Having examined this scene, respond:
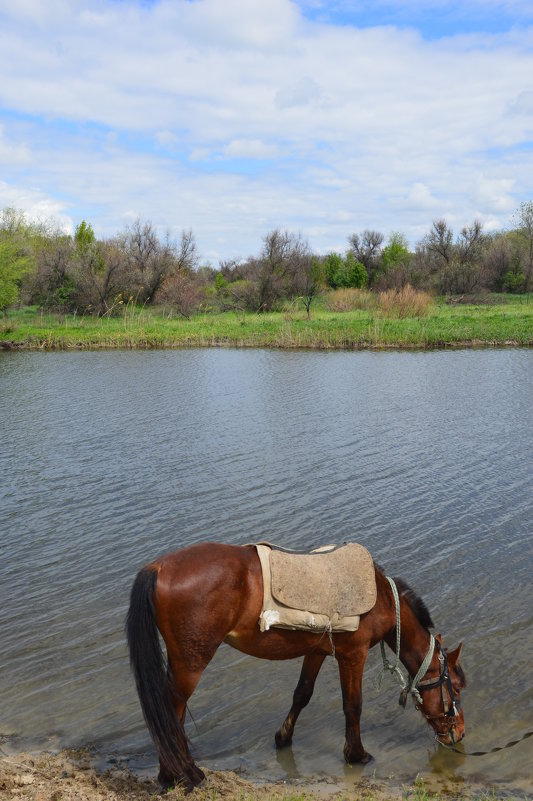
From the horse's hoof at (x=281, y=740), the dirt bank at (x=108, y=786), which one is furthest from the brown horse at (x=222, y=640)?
the horse's hoof at (x=281, y=740)

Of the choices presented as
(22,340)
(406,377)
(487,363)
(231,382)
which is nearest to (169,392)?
(231,382)

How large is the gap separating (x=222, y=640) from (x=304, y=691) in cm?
87

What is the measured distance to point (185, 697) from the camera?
13.4 feet

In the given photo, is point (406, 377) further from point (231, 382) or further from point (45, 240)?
point (45, 240)

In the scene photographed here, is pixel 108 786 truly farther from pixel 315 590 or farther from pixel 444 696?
pixel 444 696

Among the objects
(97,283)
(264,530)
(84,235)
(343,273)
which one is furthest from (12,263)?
(264,530)

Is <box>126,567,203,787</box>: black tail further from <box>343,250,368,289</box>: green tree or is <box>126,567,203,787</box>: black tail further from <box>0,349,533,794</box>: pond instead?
<box>343,250,368,289</box>: green tree

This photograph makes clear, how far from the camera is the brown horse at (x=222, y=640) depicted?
3.95m

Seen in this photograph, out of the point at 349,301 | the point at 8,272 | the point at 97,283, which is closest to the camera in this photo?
the point at 8,272

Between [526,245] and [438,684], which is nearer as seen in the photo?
[438,684]

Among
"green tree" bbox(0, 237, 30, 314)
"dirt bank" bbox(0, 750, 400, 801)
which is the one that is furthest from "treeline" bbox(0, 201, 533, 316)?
"dirt bank" bbox(0, 750, 400, 801)

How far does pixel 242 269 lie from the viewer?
70.0m

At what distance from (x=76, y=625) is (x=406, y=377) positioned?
746 inches

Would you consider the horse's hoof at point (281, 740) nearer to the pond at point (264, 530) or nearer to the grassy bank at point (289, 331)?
the pond at point (264, 530)
